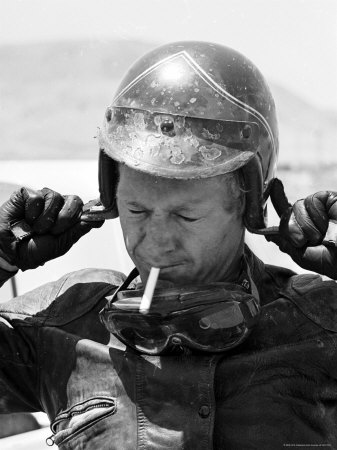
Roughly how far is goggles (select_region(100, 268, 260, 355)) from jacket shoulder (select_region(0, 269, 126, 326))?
218 mm

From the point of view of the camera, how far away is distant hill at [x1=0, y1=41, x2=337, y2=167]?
26.2ft

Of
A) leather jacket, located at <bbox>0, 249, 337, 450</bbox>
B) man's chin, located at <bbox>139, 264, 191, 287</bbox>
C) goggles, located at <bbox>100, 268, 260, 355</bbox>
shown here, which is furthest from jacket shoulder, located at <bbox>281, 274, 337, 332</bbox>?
man's chin, located at <bbox>139, 264, 191, 287</bbox>

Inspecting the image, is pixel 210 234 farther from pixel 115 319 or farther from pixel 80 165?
pixel 80 165

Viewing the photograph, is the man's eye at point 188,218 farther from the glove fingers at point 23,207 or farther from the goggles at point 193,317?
the glove fingers at point 23,207

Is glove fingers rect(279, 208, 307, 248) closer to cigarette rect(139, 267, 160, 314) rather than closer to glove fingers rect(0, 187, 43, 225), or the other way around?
cigarette rect(139, 267, 160, 314)

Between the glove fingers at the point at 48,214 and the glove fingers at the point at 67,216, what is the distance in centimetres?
1

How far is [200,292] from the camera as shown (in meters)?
2.70

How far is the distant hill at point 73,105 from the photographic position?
8.00 metres

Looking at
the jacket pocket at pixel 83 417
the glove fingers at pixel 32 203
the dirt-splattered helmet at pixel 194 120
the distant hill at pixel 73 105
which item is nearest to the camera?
the dirt-splattered helmet at pixel 194 120

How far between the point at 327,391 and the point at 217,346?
0.95ft

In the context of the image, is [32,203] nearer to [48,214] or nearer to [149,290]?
[48,214]

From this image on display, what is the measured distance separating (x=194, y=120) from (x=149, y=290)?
415 millimetres

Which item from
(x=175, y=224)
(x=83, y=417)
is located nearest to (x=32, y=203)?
(x=175, y=224)

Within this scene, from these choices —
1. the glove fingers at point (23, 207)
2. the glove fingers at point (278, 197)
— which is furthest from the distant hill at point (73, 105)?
the glove fingers at point (278, 197)
